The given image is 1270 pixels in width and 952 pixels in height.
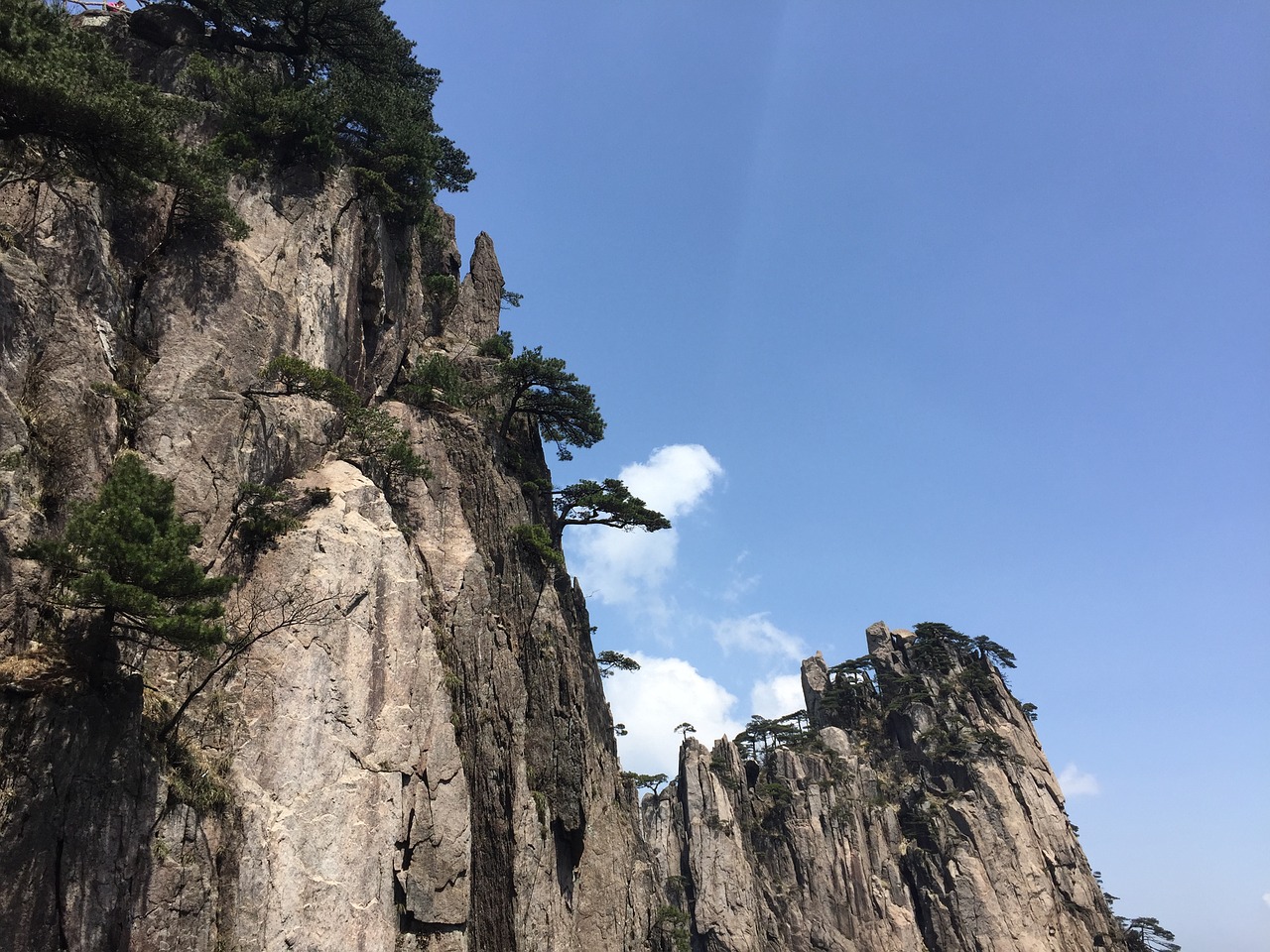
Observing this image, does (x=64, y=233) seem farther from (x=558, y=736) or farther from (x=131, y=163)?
(x=558, y=736)

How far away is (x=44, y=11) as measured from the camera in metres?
18.8

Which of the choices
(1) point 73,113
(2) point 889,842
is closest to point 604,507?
(1) point 73,113

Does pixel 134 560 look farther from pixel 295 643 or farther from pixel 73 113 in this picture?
pixel 73 113

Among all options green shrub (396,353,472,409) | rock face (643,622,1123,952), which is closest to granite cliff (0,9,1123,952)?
green shrub (396,353,472,409)

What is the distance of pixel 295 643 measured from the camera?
20.8 metres

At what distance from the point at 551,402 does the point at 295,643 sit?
67.9ft

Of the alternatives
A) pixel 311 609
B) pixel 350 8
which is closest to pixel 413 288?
pixel 350 8

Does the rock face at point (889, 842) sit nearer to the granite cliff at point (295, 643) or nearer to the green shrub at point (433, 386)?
the granite cliff at point (295, 643)

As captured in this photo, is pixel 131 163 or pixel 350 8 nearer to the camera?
pixel 131 163

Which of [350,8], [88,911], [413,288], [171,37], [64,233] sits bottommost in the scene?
[88,911]

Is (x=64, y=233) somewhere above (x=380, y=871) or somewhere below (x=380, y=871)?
above

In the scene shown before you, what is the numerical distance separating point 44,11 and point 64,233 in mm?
5226

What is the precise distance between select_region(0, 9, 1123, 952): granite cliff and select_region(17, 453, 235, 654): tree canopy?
1.47m

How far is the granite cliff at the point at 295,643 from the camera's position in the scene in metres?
15.3
